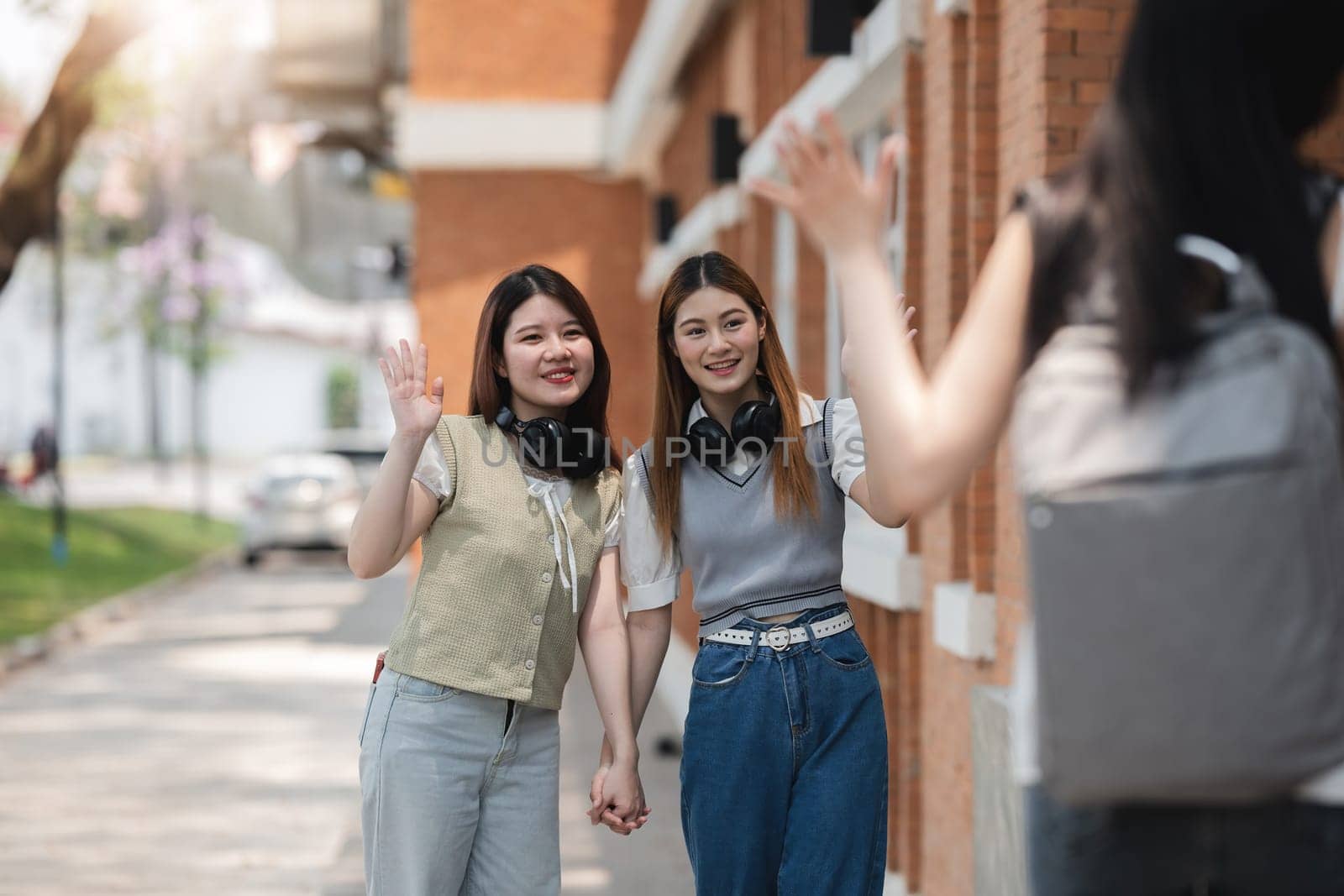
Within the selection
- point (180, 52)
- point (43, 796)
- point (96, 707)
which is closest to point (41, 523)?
point (180, 52)

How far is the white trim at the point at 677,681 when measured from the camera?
1092 cm

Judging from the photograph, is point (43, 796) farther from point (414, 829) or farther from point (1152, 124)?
point (1152, 124)

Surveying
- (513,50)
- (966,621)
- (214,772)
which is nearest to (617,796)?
(966,621)

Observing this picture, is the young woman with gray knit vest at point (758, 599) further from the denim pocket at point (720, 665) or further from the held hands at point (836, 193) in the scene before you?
the held hands at point (836, 193)

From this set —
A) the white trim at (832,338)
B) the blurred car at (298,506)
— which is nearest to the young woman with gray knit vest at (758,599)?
the white trim at (832,338)

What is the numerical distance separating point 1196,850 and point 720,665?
1.74m

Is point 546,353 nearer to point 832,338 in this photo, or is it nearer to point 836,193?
point 836,193

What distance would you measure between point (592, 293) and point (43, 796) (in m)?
8.79

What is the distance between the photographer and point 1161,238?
5.88 feet

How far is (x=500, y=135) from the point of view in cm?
1600

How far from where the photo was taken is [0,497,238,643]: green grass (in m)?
17.8

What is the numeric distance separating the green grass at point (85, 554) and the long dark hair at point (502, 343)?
499 inches

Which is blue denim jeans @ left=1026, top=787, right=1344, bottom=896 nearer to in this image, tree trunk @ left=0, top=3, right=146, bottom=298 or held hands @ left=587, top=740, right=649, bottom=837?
held hands @ left=587, top=740, right=649, bottom=837

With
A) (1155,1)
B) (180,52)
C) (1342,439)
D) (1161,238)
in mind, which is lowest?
(1342,439)
